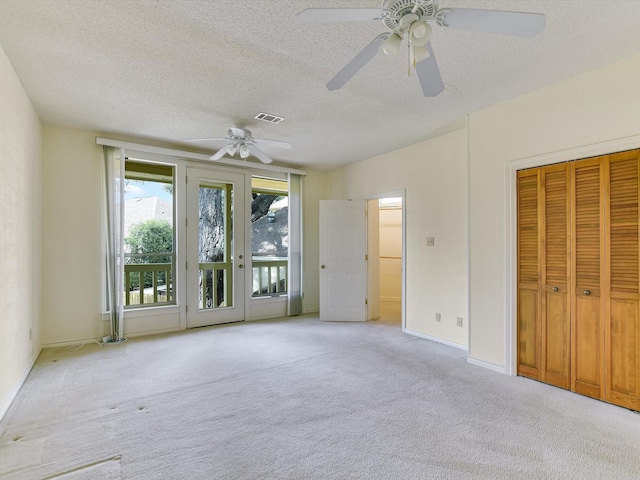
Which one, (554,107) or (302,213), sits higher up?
(554,107)

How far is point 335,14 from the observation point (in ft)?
4.99

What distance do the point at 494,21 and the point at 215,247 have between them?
14.7 ft

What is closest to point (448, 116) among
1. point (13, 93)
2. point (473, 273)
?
point (473, 273)

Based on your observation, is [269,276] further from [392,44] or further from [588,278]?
[392,44]

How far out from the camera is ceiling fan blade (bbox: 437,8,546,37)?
1479 mm

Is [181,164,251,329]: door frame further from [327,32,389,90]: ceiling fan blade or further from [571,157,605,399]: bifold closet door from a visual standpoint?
[571,157,605,399]: bifold closet door

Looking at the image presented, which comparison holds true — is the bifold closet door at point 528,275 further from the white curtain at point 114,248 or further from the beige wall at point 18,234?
the white curtain at point 114,248

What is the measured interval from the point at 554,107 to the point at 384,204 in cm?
478

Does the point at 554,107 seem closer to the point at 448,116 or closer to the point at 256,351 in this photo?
the point at 448,116

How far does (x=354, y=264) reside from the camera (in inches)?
213

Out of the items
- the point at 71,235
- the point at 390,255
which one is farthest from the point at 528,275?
the point at 71,235

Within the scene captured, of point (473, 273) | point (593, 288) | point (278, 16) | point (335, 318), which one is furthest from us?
point (335, 318)

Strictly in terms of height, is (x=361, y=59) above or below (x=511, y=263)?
above

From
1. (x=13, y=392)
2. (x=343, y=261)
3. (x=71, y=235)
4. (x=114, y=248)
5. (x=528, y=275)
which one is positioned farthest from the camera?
(x=343, y=261)
